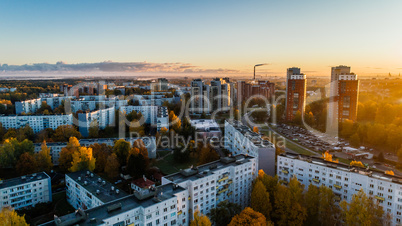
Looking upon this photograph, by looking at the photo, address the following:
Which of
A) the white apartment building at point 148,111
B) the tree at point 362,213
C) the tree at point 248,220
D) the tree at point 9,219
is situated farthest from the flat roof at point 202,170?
the white apartment building at point 148,111

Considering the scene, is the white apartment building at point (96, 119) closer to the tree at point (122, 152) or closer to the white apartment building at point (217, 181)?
the tree at point (122, 152)

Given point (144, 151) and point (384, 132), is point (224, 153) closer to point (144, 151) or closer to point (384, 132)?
point (144, 151)

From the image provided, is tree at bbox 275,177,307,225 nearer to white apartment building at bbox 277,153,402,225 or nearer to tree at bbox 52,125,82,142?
white apartment building at bbox 277,153,402,225

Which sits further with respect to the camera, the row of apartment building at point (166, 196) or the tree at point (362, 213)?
the tree at point (362, 213)

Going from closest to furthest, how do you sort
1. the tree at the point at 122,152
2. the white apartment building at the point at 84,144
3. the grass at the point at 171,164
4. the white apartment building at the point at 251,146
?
1. the white apartment building at the point at 251,146
2. the grass at the point at 171,164
3. the tree at the point at 122,152
4. the white apartment building at the point at 84,144

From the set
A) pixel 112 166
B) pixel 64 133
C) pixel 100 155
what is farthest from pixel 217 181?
pixel 64 133

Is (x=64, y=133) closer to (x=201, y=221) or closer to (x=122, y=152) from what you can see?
(x=122, y=152)

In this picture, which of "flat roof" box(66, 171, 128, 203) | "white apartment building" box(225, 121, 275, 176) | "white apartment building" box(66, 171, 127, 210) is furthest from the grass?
"white apartment building" box(66, 171, 127, 210)
